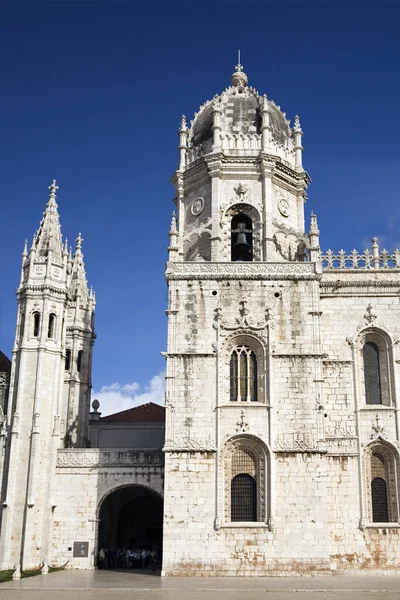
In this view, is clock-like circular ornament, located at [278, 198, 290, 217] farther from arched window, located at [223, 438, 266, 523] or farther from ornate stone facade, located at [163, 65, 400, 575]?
arched window, located at [223, 438, 266, 523]

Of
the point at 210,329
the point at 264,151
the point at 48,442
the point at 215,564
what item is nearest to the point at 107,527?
the point at 48,442

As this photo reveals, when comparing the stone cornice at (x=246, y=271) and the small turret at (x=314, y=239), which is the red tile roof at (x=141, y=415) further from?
the small turret at (x=314, y=239)

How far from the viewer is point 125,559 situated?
3453 cm

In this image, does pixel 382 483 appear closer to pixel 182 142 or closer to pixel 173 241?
pixel 173 241

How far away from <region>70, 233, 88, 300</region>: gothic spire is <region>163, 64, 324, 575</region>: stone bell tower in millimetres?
10346

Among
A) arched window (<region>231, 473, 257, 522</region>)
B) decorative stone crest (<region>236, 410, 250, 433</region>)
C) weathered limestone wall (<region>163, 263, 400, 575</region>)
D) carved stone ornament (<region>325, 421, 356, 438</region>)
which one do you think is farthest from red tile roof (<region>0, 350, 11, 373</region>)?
carved stone ornament (<region>325, 421, 356, 438</region>)

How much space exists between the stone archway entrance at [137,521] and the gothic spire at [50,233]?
13.2 meters

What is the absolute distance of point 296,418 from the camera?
97.4ft

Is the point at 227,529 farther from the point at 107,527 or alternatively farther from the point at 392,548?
the point at 107,527

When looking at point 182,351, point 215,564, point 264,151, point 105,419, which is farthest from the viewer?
point 105,419

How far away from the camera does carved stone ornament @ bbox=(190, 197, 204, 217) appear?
34281mm

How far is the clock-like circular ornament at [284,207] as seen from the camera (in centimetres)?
3419

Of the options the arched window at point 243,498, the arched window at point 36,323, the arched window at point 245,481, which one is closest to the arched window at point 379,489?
the arched window at point 245,481

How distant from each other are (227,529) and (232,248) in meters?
13.4
